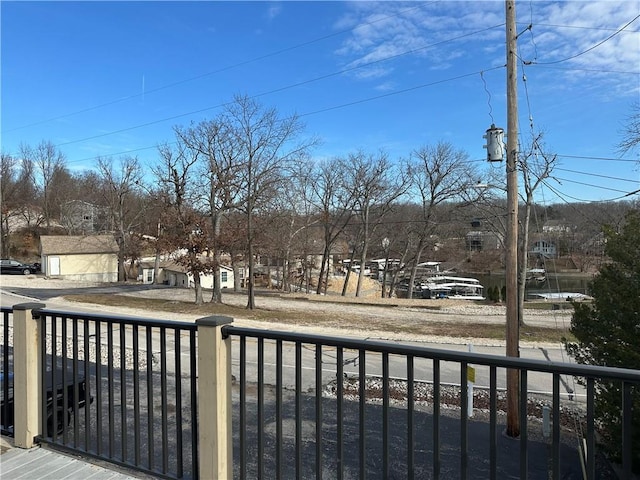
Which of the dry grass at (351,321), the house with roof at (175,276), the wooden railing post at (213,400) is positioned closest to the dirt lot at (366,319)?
the dry grass at (351,321)

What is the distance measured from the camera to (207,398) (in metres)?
2.26

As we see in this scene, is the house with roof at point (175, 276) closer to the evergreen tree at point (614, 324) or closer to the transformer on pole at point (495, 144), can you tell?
the transformer on pole at point (495, 144)

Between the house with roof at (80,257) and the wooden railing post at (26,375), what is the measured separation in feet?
143

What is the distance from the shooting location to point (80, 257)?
1693 inches

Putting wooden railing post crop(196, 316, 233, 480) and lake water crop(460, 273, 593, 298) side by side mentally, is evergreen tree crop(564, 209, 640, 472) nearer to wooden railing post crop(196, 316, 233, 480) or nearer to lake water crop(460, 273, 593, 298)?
wooden railing post crop(196, 316, 233, 480)

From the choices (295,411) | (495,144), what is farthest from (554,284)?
(295,411)

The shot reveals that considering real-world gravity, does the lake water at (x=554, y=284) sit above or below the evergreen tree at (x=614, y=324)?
below

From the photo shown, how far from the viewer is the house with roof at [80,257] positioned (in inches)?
1615

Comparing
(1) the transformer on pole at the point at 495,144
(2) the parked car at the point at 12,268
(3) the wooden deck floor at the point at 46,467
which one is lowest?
(2) the parked car at the point at 12,268

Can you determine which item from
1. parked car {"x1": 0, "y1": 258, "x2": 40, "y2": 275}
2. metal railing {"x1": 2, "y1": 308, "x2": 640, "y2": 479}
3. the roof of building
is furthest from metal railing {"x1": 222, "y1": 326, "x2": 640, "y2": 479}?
parked car {"x1": 0, "y1": 258, "x2": 40, "y2": 275}

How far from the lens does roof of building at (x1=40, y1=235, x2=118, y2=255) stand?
41.2 m

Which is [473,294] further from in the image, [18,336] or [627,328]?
[18,336]

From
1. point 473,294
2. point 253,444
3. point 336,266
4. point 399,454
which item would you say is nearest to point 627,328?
point 399,454

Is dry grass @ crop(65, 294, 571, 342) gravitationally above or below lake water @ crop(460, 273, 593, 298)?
above
